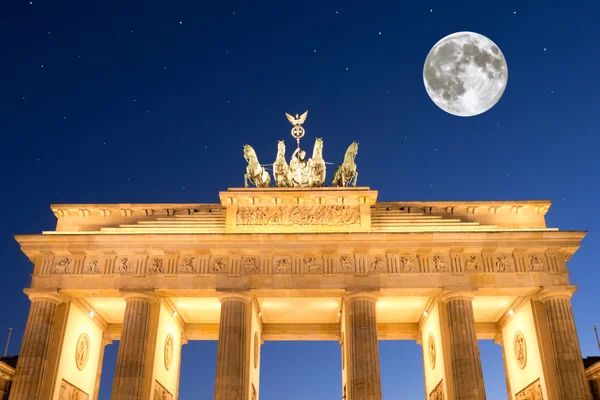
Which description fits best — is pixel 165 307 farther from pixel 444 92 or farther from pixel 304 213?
pixel 444 92

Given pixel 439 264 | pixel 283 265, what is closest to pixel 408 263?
pixel 439 264

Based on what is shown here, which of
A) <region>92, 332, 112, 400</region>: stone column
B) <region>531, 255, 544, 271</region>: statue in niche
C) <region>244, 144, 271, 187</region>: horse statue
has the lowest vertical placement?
<region>92, 332, 112, 400</region>: stone column

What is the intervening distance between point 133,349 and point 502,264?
1980 cm

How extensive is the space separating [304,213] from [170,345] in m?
11.2

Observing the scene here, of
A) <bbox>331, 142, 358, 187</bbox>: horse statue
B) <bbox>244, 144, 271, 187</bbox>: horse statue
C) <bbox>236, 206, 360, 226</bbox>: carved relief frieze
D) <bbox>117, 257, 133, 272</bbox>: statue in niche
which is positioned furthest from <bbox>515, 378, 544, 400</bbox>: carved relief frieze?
<bbox>117, 257, 133, 272</bbox>: statue in niche

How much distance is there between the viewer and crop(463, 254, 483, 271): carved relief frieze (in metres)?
33.3

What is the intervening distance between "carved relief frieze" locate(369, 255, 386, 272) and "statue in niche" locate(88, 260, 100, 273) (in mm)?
14654

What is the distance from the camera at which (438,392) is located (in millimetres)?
34438

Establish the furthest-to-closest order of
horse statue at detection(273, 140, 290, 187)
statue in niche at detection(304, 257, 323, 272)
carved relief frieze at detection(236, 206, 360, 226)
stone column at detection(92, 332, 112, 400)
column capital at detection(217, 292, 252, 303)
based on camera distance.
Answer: horse statue at detection(273, 140, 290, 187) < stone column at detection(92, 332, 112, 400) < carved relief frieze at detection(236, 206, 360, 226) < statue in niche at detection(304, 257, 323, 272) < column capital at detection(217, 292, 252, 303)

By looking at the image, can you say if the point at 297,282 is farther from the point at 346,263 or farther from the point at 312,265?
the point at 346,263

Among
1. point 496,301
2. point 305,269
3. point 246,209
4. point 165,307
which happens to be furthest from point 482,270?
point 165,307

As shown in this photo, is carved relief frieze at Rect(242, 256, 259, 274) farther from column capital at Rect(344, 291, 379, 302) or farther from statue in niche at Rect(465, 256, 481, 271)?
statue in niche at Rect(465, 256, 481, 271)

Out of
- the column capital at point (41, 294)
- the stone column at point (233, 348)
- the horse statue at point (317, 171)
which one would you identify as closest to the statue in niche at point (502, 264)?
the horse statue at point (317, 171)

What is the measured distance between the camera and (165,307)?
35.0m
